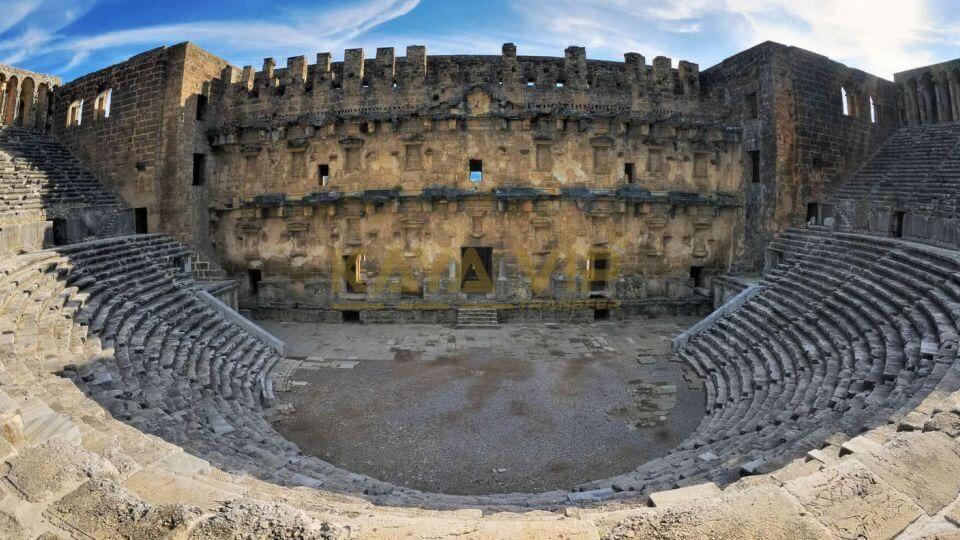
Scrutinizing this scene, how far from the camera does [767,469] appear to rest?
201 inches

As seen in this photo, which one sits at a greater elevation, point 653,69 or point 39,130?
point 653,69

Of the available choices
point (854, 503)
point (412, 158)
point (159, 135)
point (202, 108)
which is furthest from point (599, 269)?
point (159, 135)

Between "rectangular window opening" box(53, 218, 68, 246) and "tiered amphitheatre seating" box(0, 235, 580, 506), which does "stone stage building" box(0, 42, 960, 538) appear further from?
"tiered amphitheatre seating" box(0, 235, 580, 506)

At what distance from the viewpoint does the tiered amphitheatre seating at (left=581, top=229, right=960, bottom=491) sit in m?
6.12

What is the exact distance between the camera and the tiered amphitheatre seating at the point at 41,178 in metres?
14.9

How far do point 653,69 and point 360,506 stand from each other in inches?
714

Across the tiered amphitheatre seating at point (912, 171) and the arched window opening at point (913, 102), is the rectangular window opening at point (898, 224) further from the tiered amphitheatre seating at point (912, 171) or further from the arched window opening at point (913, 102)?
the arched window opening at point (913, 102)

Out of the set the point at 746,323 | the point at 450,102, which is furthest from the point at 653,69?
the point at 746,323

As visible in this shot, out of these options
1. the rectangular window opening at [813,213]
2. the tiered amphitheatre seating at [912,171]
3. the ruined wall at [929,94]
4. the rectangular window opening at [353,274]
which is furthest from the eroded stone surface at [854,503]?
the ruined wall at [929,94]

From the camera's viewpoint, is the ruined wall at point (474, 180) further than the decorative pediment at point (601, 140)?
No

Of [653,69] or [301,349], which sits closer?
[301,349]

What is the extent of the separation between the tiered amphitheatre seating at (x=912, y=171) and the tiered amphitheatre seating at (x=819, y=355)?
356 cm

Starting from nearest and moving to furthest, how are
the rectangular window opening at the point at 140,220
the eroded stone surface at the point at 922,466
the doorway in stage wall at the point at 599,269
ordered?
1. the eroded stone surface at the point at 922,466
2. the doorway in stage wall at the point at 599,269
3. the rectangular window opening at the point at 140,220

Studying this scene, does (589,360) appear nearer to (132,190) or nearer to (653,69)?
(653,69)
